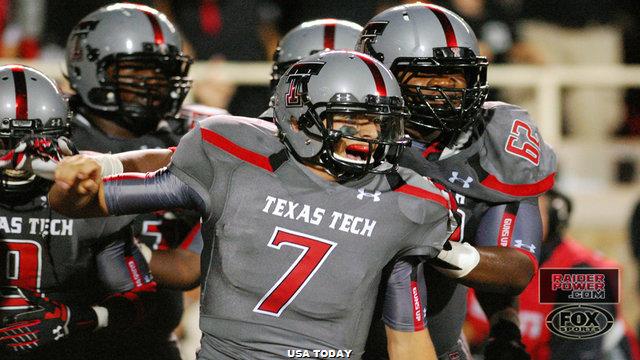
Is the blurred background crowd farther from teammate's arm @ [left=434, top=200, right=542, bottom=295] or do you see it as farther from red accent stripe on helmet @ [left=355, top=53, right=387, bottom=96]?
red accent stripe on helmet @ [left=355, top=53, right=387, bottom=96]

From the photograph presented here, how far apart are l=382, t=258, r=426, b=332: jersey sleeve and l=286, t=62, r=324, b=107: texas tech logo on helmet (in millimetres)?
585

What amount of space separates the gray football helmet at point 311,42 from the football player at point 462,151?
85cm

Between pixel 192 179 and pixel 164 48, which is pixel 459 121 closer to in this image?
Result: pixel 192 179

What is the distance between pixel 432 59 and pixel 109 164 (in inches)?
46.5

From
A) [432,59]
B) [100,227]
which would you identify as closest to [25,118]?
[100,227]

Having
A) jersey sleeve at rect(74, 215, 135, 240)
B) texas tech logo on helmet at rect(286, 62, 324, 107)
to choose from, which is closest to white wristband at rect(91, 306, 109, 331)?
jersey sleeve at rect(74, 215, 135, 240)

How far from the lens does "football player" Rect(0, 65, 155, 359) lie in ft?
12.7

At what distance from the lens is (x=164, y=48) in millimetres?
4789

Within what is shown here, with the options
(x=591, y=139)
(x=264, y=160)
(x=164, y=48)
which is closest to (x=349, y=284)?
(x=264, y=160)

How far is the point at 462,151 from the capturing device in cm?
393

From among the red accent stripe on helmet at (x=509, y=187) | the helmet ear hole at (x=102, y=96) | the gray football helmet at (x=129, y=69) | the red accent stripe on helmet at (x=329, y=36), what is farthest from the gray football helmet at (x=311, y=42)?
the red accent stripe on helmet at (x=509, y=187)

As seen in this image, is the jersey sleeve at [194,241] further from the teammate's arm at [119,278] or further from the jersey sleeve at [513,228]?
the jersey sleeve at [513,228]

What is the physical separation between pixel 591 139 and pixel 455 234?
221 inches

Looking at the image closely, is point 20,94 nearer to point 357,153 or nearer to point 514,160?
point 357,153
